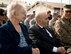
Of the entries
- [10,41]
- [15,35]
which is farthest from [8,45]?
[15,35]

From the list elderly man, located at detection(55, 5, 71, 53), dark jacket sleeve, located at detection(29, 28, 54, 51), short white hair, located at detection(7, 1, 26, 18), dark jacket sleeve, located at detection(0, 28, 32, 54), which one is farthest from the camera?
elderly man, located at detection(55, 5, 71, 53)

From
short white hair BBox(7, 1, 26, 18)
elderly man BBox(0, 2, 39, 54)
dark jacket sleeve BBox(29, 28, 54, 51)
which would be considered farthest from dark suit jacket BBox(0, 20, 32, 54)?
dark jacket sleeve BBox(29, 28, 54, 51)

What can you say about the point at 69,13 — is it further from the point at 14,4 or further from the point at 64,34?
the point at 14,4

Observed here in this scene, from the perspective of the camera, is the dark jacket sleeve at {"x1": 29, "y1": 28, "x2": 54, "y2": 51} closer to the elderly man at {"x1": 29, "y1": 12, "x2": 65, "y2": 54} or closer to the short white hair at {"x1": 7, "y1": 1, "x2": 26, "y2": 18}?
the elderly man at {"x1": 29, "y1": 12, "x2": 65, "y2": 54}

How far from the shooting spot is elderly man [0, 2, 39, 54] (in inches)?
169

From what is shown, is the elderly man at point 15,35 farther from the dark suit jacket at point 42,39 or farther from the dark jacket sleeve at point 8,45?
the dark suit jacket at point 42,39

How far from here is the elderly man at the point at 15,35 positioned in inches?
169

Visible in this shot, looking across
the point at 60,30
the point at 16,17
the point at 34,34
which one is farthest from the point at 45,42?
the point at 16,17

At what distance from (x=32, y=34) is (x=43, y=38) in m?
0.24

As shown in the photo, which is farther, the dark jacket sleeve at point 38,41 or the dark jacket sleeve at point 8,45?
the dark jacket sleeve at point 38,41

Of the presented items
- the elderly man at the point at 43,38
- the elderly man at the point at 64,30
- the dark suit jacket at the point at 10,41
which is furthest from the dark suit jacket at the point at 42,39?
the dark suit jacket at the point at 10,41

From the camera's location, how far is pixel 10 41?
4.32 m

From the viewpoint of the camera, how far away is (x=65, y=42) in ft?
19.6

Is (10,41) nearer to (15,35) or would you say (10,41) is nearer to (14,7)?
(15,35)
